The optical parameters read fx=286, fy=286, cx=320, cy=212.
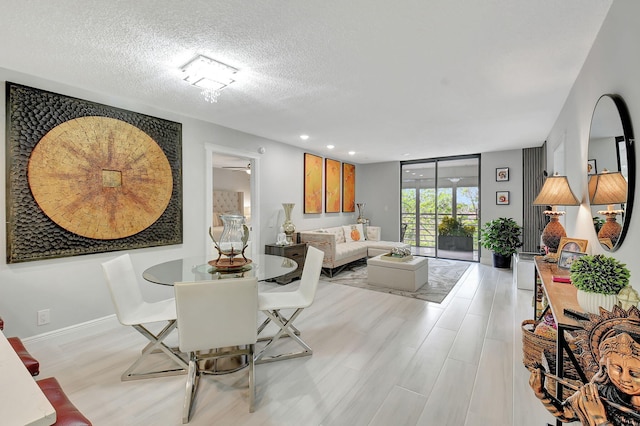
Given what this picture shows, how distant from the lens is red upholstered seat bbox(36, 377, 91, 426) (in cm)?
105

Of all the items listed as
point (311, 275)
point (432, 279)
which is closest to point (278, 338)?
point (311, 275)

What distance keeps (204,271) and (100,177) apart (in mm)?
1693

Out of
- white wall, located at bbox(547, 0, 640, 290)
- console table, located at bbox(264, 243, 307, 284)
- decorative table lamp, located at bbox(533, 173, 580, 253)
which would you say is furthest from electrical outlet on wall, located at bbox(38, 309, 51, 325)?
decorative table lamp, located at bbox(533, 173, 580, 253)

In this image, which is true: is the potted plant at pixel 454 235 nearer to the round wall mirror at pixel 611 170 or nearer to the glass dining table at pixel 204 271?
the round wall mirror at pixel 611 170

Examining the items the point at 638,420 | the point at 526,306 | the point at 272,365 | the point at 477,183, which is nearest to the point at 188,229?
the point at 272,365

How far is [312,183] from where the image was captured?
6102 mm

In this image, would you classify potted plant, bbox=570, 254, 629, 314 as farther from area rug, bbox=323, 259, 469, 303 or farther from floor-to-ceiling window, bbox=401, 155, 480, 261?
floor-to-ceiling window, bbox=401, 155, 480, 261

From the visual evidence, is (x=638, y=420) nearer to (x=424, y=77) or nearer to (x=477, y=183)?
(x=424, y=77)

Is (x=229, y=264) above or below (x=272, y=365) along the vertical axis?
above

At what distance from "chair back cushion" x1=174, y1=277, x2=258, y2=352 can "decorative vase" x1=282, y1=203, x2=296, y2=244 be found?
10.6 ft

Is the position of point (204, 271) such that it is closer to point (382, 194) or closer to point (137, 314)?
point (137, 314)

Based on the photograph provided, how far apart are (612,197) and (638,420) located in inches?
62.6

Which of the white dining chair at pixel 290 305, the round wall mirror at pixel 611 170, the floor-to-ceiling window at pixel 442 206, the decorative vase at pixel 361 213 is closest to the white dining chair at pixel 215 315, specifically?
the white dining chair at pixel 290 305

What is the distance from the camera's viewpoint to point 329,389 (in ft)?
6.64
